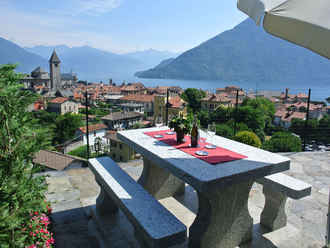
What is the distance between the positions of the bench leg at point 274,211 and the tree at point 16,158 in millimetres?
2628

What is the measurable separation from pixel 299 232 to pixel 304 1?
9.05ft

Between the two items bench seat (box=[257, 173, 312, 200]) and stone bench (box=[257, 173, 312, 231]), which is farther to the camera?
stone bench (box=[257, 173, 312, 231])

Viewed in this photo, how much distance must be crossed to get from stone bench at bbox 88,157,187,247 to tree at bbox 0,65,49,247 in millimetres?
840

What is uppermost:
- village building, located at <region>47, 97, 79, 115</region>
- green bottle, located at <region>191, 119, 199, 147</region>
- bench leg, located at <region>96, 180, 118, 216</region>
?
green bottle, located at <region>191, 119, 199, 147</region>

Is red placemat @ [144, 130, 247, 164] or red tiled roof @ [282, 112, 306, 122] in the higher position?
red placemat @ [144, 130, 247, 164]

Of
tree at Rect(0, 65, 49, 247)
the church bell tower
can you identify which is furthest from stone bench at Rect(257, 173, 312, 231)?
the church bell tower

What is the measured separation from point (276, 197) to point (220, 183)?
134 centimetres

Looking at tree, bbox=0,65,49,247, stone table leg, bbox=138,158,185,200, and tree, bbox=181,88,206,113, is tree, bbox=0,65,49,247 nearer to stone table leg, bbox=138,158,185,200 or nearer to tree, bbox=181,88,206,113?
stone table leg, bbox=138,158,185,200

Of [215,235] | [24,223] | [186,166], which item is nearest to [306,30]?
[186,166]

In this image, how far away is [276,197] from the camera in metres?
3.14

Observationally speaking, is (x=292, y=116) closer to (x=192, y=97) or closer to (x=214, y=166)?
(x=192, y=97)

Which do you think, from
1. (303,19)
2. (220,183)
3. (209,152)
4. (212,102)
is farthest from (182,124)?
(212,102)

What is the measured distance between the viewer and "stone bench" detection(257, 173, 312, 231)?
295 cm

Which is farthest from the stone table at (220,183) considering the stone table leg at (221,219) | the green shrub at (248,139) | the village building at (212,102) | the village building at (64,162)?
the village building at (212,102)
